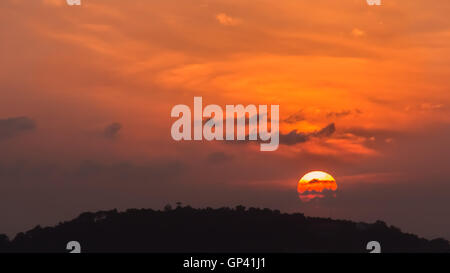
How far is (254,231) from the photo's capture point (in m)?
200

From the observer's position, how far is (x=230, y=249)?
198 meters
